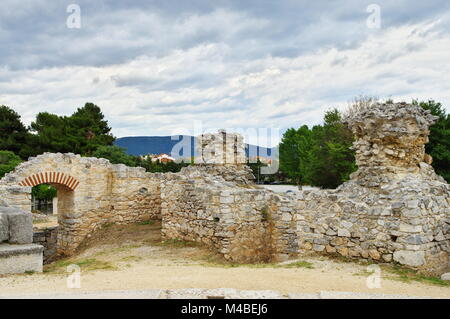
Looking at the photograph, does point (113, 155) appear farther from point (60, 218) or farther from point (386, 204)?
point (386, 204)

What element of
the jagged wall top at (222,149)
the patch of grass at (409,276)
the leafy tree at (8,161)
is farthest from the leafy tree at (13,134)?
the patch of grass at (409,276)

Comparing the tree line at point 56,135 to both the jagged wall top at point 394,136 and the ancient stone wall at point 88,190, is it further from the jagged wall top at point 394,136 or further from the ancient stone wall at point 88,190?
the jagged wall top at point 394,136

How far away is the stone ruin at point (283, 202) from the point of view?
737cm

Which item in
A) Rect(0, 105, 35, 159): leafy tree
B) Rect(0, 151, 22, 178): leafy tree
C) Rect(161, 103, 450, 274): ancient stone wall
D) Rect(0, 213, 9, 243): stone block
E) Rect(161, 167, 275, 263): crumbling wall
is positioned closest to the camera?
Rect(0, 213, 9, 243): stone block

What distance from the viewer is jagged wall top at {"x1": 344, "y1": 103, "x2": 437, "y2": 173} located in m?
8.50

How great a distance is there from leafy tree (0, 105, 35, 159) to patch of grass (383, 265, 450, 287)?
37600 mm

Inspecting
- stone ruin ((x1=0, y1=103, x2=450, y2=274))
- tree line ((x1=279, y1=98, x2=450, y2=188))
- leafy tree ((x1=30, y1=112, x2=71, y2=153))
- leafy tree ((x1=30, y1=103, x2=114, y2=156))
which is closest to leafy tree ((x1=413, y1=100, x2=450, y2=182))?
tree line ((x1=279, y1=98, x2=450, y2=188))

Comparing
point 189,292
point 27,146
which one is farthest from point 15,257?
point 27,146

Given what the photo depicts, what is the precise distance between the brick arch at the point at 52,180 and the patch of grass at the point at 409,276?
30.0ft

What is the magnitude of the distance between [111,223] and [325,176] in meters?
23.7

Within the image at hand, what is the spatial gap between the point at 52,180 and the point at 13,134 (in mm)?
31166

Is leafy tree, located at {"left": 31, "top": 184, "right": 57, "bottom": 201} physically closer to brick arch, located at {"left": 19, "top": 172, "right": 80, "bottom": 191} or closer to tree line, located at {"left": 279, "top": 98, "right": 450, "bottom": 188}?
brick arch, located at {"left": 19, "top": 172, "right": 80, "bottom": 191}
